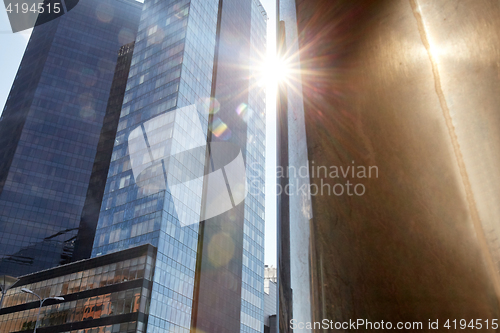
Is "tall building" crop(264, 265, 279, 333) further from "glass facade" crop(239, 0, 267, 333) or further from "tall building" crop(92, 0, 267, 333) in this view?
"tall building" crop(92, 0, 267, 333)

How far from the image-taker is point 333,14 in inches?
52.2

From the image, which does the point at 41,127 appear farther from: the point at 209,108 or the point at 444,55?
the point at 444,55

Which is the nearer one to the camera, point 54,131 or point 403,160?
point 403,160

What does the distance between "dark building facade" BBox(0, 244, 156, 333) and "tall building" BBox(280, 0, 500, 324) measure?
40.2m

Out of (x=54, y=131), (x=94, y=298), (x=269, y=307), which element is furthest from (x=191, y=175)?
(x=54, y=131)

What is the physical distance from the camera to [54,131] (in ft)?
263

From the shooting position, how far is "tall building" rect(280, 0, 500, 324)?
2.98ft

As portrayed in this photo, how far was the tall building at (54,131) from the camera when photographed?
7194 centimetres

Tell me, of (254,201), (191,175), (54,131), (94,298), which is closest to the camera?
(94,298)

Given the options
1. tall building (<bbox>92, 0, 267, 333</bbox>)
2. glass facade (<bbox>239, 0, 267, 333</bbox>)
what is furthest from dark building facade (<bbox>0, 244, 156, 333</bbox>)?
glass facade (<bbox>239, 0, 267, 333</bbox>)

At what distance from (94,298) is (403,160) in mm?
45329

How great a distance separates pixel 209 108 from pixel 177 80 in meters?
9.43

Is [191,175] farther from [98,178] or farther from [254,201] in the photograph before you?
[98,178]

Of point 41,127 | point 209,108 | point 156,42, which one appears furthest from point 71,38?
point 209,108
